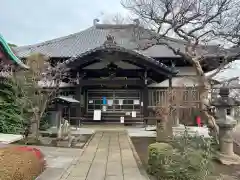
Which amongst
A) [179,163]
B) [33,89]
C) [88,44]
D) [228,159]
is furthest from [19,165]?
[88,44]

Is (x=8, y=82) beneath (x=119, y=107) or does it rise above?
above

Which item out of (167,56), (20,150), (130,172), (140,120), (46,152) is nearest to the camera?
(20,150)

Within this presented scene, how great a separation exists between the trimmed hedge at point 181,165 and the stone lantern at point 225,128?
2.70m

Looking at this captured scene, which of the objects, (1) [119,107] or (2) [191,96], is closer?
(2) [191,96]

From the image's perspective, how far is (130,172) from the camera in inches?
251

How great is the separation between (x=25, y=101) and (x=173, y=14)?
822 centimetres

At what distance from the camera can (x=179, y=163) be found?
5.39 m

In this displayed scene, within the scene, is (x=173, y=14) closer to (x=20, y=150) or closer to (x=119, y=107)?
(x=119, y=107)

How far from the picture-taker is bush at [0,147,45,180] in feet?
14.7

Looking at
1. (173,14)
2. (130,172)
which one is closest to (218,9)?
(173,14)

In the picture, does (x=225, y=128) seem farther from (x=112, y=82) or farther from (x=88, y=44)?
(x=88, y=44)

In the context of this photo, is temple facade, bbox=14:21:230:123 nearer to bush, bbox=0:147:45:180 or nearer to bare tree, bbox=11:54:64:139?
bare tree, bbox=11:54:64:139

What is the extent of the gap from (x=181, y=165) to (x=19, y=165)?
332 cm

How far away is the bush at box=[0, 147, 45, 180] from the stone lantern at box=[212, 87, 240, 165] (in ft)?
18.4
